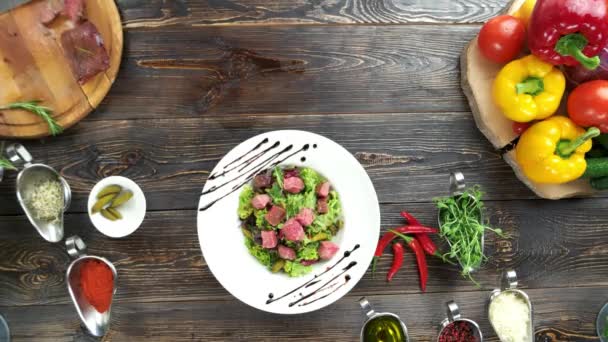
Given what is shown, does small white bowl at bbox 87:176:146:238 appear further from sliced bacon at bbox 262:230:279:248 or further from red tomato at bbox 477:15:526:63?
red tomato at bbox 477:15:526:63

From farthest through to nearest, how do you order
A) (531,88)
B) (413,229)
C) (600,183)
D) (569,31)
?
1. (413,229)
2. (600,183)
3. (531,88)
4. (569,31)

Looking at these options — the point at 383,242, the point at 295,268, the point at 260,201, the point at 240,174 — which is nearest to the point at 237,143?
the point at 240,174

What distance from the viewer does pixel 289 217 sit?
1.79 m

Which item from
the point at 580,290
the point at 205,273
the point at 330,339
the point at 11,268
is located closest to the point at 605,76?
the point at 580,290

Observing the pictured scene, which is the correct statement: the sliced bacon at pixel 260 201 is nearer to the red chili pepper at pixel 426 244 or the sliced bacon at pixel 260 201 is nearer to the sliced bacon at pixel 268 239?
the sliced bacon at pixel 268 239

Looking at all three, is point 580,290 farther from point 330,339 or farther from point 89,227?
point 89,227

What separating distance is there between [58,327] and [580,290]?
6.76 feet

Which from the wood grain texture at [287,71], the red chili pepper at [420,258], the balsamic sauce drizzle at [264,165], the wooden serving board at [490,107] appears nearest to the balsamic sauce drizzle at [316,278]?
the red chili pepper at [420,258]

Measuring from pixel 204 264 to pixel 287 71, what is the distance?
2.65 ft

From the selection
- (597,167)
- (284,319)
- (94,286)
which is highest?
(597,167)

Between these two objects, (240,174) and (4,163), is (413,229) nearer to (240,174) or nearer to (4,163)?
(240,174)

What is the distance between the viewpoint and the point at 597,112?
5.58ft

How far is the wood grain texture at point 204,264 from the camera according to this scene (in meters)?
1.92

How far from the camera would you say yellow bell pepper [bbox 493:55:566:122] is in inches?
68.0
